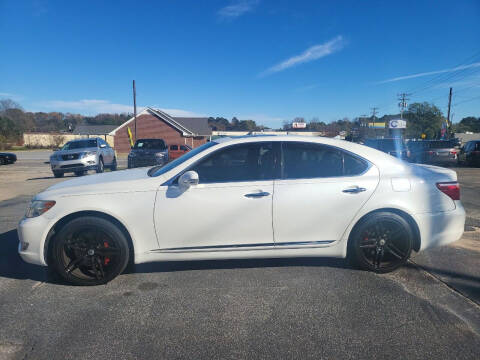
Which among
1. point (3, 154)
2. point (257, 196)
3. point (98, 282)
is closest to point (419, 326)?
point (257, 196)

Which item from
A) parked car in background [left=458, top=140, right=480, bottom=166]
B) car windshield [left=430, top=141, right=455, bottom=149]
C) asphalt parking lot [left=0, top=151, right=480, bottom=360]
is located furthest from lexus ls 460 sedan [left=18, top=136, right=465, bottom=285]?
parked car in background [left=458, top=140, right=480, bottom=166]

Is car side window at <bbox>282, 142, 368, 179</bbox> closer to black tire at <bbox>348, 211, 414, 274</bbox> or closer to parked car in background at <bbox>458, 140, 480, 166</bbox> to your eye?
black tire at <bbox>348, 211, 414, 274</bbox>

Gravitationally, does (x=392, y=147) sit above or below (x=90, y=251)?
above

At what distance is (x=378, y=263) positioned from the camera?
3752mm

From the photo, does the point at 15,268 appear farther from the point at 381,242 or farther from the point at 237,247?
the point at 381,242

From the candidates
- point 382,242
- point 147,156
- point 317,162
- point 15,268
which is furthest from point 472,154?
point 15,268

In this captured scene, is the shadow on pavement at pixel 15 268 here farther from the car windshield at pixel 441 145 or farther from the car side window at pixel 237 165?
the car windshield at pixel 441 145

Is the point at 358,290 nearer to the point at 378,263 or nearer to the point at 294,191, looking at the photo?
the point at 378,263

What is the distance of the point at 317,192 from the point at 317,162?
1.22ft

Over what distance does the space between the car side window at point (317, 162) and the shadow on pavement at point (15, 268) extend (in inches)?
121

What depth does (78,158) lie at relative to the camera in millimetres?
13617

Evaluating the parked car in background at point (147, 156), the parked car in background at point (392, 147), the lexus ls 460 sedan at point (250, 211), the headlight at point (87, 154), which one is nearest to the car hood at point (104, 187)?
the lexus ls 460 sedan at point (250, 211)

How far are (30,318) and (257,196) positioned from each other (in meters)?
2.36

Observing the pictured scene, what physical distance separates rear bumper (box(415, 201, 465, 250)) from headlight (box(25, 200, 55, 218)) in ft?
13.1
